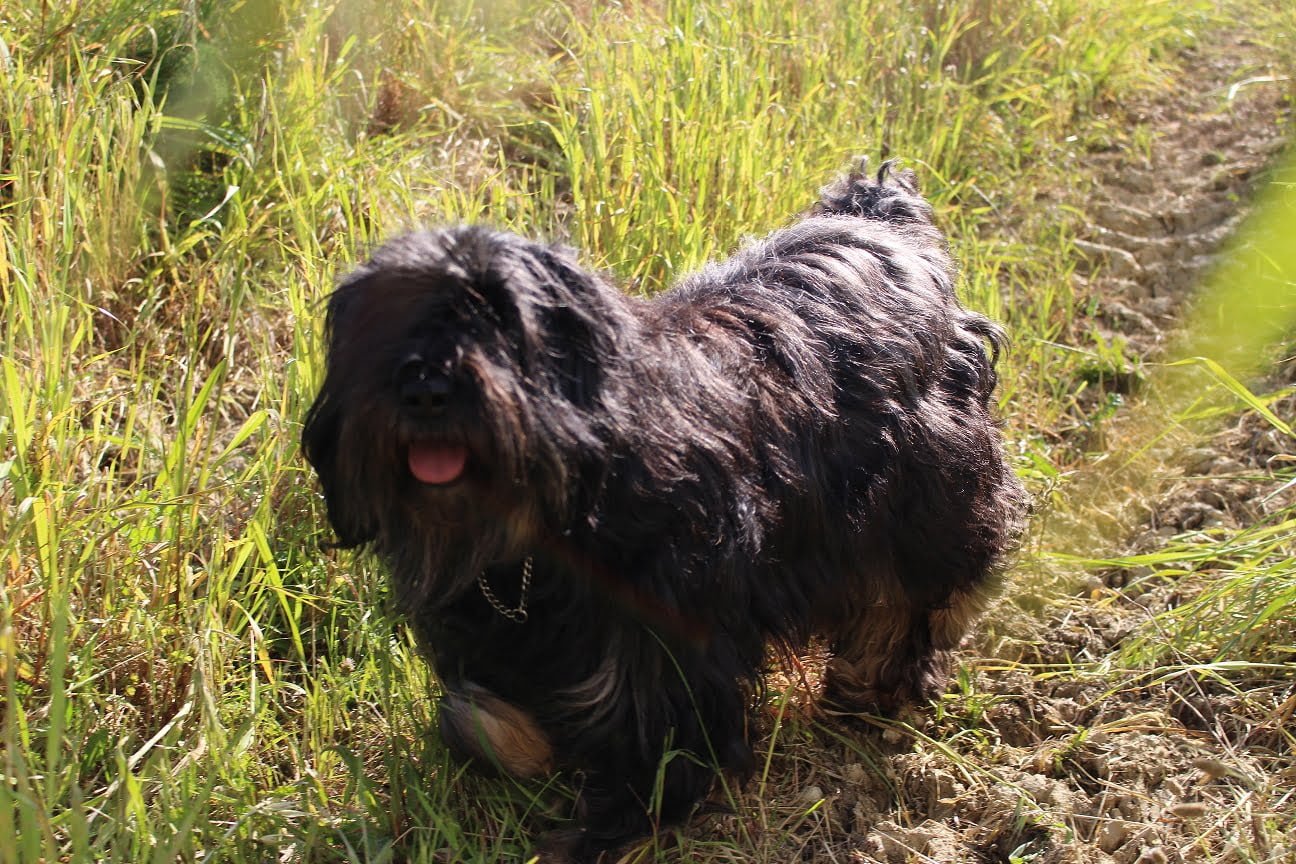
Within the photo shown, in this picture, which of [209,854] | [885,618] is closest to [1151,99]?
[885,618]

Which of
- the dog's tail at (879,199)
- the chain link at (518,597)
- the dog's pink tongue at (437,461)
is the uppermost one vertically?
the dog's pink tongue at (437,461)

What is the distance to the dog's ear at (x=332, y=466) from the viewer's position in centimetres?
236

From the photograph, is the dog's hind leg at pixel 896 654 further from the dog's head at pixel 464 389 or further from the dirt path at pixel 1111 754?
the dog's head at pixel 464 389

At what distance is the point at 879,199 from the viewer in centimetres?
355

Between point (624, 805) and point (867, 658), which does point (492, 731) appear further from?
point (867, 658)

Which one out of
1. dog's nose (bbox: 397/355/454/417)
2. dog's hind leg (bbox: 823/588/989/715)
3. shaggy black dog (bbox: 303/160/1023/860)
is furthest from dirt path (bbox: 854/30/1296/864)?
dog's nose (bbox: 397/355/454/417)

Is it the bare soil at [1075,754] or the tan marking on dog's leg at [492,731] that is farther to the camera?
the bare soil at [1075,754]

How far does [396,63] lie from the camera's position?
5.33 metres

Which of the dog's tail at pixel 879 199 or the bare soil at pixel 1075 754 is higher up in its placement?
the dog's tail at pixel 879 199

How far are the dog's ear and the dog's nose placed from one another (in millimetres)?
216

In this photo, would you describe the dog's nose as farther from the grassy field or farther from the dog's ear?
the grassy field

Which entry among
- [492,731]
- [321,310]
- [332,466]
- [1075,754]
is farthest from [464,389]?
[1075,754]

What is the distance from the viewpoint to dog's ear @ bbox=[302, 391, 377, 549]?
7.75 feet

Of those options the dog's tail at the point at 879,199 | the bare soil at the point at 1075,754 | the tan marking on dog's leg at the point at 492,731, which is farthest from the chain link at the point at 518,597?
the dog's tail at the point at 879,199
